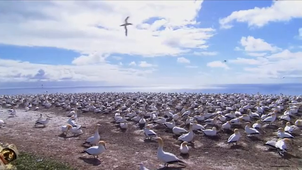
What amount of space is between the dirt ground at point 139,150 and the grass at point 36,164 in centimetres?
69

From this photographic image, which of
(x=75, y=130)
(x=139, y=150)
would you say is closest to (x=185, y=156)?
(x=139, y=150)

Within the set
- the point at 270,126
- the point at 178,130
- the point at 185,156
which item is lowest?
the point at 185,156

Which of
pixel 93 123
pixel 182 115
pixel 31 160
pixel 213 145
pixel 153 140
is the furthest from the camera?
pixel 182 115

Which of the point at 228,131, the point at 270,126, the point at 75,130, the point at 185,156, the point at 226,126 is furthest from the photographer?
the point at 270,126

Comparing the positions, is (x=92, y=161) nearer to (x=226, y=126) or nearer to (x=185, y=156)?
(x=185, y=156)

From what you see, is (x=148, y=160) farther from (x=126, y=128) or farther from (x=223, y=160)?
(x=126, y=128)

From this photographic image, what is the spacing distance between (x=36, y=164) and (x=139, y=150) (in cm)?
520

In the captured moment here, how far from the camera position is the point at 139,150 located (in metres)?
13.4

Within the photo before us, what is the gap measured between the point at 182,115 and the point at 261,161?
10692 millimetres

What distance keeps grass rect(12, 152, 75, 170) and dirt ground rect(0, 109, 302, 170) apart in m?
0.69

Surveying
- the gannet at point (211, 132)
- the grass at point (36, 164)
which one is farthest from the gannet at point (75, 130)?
the gannet at point (211, 132)

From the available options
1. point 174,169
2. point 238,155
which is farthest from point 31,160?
point 238,155

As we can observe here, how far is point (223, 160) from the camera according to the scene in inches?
473

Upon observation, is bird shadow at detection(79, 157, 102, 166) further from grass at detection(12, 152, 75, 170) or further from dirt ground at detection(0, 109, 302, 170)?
grass at detection(12, 152, 75, 170)
